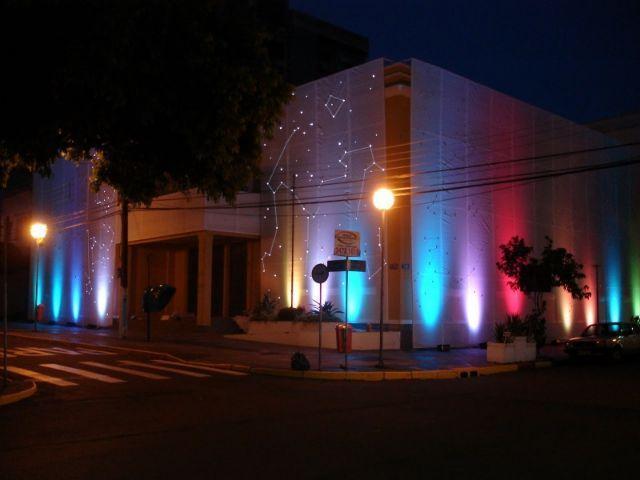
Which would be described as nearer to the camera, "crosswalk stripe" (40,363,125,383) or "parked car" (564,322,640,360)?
"crosswalk stripe" (40,363,125,383)

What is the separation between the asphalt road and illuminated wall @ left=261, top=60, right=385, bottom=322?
11.5 meters

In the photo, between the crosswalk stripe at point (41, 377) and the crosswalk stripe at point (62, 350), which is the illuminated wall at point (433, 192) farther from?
the crosswalk stripe at point (41, 377)

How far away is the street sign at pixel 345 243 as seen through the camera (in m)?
17.9

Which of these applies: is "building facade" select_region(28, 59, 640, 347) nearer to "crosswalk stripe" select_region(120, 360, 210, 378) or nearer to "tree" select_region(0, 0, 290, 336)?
"crosswalk stripe" select_region(120, 360, 210, 378)

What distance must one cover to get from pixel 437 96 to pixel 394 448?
20.1m

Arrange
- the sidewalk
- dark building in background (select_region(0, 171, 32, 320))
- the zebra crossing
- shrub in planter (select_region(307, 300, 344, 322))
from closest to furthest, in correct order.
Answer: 1. the zebra crossing
2. the sidewalk
3. shrub in planter (select_region(307, 300, 344, 322))
4. dark building in background (select_region(0, 171, 32, 320))

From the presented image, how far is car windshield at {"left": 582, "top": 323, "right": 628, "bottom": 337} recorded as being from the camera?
2334cm

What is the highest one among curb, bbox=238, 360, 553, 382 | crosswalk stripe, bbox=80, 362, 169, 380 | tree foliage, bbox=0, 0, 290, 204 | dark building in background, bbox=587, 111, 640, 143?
dark building in background, bbox=587, 111, 640, 143

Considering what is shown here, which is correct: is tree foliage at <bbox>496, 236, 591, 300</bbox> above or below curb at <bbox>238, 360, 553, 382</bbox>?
above

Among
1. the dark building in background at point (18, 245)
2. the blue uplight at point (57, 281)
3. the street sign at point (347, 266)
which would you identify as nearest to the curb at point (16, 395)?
the street sign at point (347, 266)

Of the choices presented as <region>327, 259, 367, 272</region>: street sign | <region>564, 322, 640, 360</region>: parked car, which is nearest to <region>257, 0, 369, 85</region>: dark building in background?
<region>564, 322, 640, 360</region>: parked car

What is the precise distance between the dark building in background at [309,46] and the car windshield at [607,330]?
198ft

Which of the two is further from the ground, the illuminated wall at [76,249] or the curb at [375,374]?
the illuminated wall at [76,249]

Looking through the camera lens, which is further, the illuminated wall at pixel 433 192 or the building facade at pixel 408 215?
the illuminated wall at pixel 433 192
